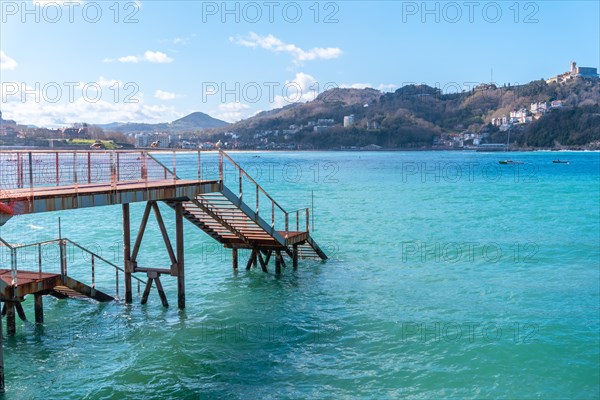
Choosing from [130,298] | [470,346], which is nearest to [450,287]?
[470,346]

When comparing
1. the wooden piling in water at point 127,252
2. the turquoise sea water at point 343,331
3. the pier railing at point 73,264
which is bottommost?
the turquoise sea water at point 343,331

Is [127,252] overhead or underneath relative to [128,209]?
underneath

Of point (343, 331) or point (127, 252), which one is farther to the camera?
point (127, 252)

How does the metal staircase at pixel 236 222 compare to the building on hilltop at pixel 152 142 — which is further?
the metal staircase at pixel 236 222

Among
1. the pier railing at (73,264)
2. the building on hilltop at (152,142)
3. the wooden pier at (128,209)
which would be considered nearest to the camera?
the wooden pier at (128,209)

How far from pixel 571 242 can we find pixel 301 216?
21175 mm

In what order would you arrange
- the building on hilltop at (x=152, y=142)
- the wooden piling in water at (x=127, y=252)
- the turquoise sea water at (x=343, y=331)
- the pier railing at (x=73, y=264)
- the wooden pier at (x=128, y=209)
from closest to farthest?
the turquoise sea water at (x=343, y=331), the wooden pier at (x=128, y=209), the wooden piling in water at (x=127, y=252), the building on hilltop at (x=152, y=142), the pier railing at (x=73, y=264)

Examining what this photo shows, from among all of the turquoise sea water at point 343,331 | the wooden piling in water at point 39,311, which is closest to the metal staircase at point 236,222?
the turquoise sea water at point 343,331

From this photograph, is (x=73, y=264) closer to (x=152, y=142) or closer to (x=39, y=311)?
(x=152, y=142)

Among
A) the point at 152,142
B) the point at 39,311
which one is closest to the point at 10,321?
the point at 39,311

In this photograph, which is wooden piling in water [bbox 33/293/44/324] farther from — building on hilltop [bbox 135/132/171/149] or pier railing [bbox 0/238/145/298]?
building on hilltop [bbox 135/132/171/149]

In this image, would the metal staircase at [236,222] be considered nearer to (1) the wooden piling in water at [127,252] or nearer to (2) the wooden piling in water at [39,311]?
(1) the wooden piling in water at [127,252]

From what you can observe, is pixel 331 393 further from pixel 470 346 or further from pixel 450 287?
pixel 450 287

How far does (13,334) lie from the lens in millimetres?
17828
